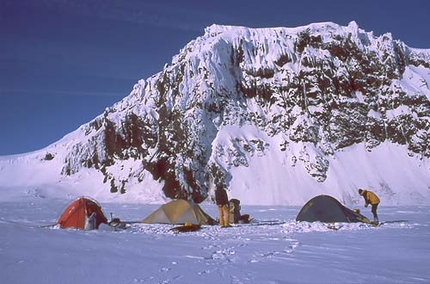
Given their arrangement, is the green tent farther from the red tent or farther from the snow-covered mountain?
the snow-covered mountain

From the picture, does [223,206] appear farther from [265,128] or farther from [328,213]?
[265,128]

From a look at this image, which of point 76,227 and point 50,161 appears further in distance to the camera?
point 50,161

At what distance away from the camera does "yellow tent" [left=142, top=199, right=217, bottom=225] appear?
2019cm

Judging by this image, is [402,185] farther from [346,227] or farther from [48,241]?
[48,241]

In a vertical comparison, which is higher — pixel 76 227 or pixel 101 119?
pixel 101 119

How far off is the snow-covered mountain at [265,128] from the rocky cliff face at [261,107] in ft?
0.57

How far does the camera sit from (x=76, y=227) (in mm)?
17031

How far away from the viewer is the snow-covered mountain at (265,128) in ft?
176

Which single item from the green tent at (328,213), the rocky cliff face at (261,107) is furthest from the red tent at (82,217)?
the rocky cliff face at (261,107)

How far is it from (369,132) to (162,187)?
106 ft

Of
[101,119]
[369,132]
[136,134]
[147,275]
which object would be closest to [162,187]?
[136,134]

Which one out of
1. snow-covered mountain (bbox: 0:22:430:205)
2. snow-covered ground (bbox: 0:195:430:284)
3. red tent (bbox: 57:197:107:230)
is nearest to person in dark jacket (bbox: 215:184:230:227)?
snow-covered ground (bbox: 0:195:430:284)

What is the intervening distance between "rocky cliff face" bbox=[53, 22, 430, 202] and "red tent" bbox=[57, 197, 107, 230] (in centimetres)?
3576

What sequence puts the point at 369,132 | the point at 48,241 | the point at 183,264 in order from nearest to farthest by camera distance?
the point at 183,264
the point at 48,241
the point at 369,132
